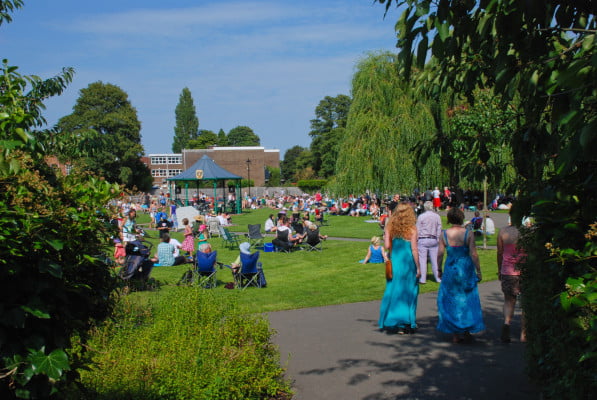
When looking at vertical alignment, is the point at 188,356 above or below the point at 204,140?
below

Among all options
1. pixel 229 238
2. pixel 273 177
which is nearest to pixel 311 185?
pixel 273 177

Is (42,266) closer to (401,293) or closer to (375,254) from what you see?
(401,293)

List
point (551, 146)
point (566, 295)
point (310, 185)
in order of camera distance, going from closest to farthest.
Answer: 1. point (566, 295)
2. point (551, 146)
3. point (310, 185)

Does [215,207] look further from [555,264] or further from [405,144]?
[555,264]

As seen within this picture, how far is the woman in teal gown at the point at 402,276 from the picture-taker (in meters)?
8.12

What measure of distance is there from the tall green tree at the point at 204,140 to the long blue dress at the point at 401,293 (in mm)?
111096

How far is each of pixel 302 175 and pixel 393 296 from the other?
91.0 m

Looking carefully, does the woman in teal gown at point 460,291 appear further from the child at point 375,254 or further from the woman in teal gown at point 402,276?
the child at point 375,254

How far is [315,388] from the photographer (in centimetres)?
592

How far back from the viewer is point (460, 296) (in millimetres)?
7637

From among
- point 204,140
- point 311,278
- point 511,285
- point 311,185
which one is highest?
point 204,140

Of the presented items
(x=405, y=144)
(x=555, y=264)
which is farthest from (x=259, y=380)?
(x=405, y=144)

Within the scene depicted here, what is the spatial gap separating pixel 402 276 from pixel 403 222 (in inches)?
31.1

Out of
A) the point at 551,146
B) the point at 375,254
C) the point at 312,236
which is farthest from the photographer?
the point at 312,236
